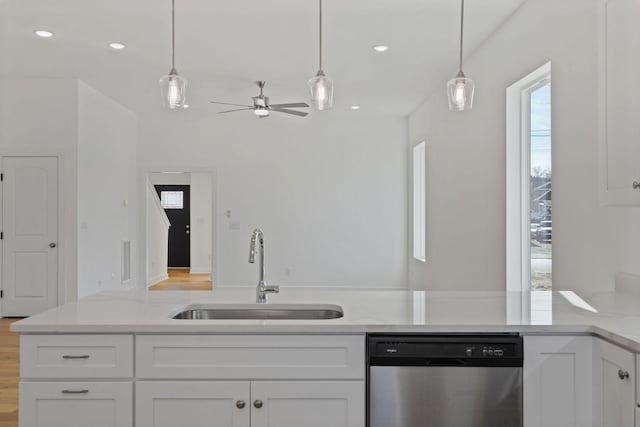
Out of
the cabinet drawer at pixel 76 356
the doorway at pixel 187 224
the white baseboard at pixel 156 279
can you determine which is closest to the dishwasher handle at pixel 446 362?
the cabinet drawer at pixel 76 356

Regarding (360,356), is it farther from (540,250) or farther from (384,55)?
(384,55)

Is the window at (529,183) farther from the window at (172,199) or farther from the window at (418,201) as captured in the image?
the window at (172,199)

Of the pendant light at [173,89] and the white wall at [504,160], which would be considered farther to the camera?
the white wall at [504,160]

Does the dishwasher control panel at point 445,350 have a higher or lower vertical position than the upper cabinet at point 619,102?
lower

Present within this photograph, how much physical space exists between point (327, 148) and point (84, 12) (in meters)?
4.67

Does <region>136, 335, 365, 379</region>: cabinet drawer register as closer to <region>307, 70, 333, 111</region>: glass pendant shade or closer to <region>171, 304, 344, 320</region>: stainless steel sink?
<region>171, 304, 344, 320</region>: stainless steel sink

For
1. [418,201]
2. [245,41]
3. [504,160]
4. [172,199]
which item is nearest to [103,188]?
[245,41]

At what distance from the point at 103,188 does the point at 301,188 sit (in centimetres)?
289

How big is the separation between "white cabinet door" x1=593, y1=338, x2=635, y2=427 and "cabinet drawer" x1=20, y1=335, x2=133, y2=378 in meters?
1.63

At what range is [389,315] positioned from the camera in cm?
201

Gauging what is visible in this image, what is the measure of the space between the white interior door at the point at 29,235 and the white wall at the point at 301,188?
232 centimetres

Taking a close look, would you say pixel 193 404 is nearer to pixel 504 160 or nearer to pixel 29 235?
pixel 504 160

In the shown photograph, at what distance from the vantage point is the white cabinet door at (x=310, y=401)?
1.85 m

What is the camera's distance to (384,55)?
5070 mm
